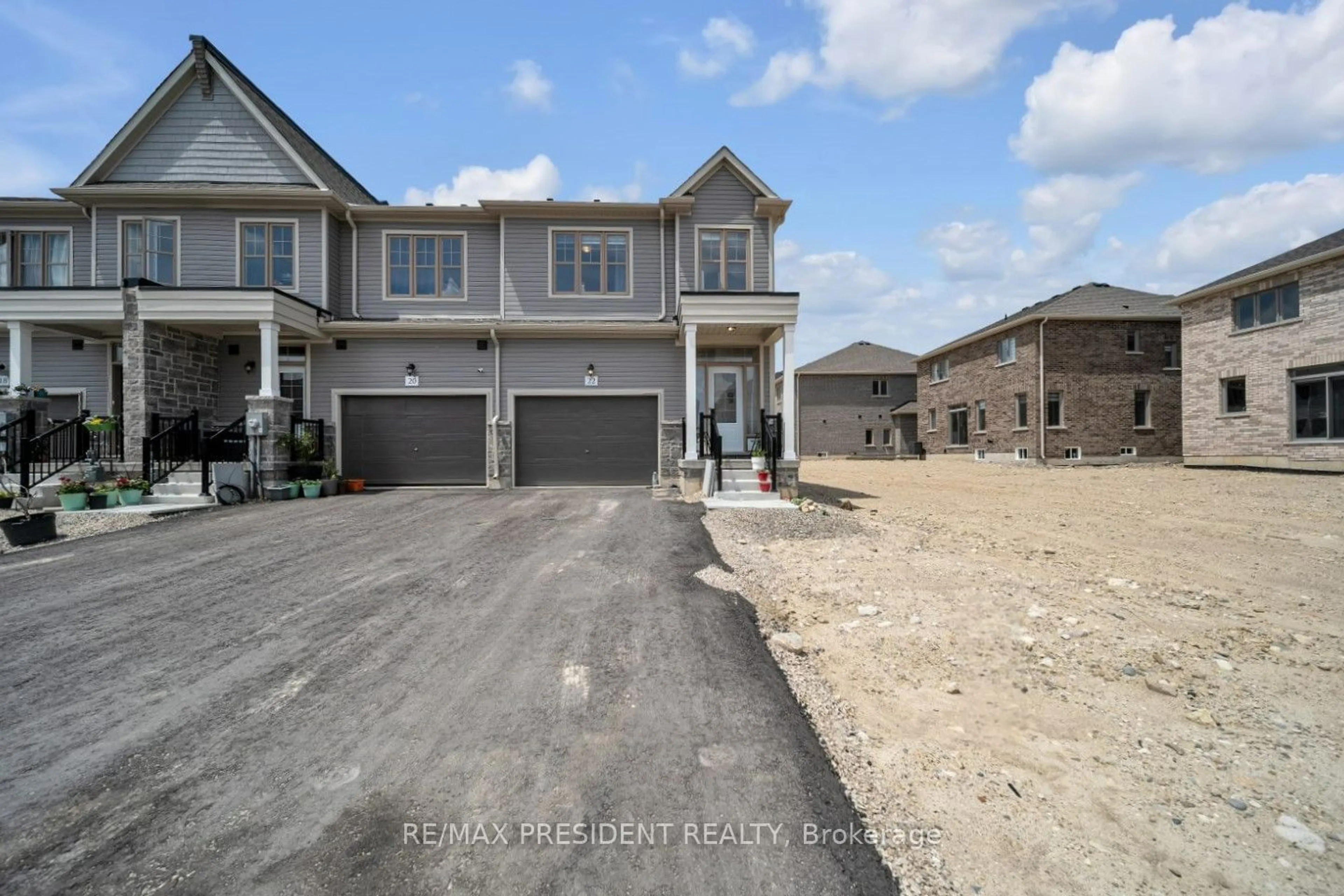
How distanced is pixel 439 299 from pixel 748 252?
7687mm

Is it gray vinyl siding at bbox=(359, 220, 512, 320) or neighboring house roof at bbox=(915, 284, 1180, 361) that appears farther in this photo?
neighboring house roof at bbox=(915, 284, 1180, 361)

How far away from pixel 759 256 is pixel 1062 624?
12.1 m

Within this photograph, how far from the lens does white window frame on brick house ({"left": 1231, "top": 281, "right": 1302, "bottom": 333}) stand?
54.5 feet

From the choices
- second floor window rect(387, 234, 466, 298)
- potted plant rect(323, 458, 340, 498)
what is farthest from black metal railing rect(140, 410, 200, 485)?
second floor window rect(387, 234, 466, 298)

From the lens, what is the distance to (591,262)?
15.2 m

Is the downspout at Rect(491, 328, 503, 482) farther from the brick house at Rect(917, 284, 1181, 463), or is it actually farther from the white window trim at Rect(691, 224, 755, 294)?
the brick house at Rect(917, 284, 1181, 463)

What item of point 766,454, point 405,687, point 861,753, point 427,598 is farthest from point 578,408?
point 861,753

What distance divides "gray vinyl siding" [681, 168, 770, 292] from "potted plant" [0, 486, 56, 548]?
1209cm

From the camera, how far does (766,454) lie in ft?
40.7

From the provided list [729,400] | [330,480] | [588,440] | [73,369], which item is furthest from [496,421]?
[73,369]

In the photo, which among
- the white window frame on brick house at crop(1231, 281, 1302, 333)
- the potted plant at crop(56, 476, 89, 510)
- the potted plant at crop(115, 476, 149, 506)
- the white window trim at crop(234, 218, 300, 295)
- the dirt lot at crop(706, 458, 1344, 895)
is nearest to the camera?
the dirt lot at crop(706, 458, 1344, 895)

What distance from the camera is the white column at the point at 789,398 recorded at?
12.2 m

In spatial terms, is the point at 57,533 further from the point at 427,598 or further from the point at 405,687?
the point at 405,687

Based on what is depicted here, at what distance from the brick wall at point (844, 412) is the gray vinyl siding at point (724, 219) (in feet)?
79.4
